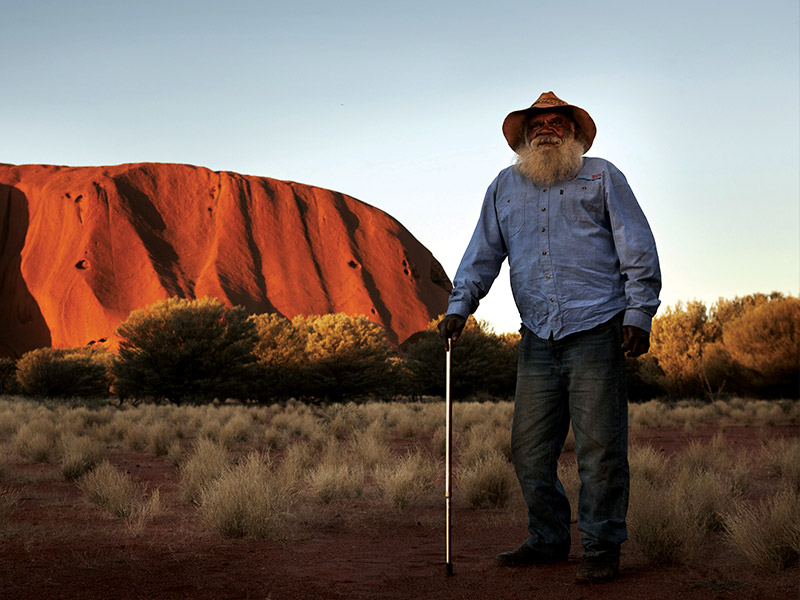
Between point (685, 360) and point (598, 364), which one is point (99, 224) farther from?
point (598, 364)

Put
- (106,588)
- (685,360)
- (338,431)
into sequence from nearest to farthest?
(106,588) → (338,431) → (685,360)

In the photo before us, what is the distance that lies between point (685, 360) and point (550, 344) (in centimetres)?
3324

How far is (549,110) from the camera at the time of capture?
4.12 metres

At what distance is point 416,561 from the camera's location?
4.39m

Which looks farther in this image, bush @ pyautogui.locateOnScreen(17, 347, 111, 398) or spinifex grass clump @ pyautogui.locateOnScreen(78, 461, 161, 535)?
bush @ pyautogui.locateOnScreen(17, 347, 111, 398)

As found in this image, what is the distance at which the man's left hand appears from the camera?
3447mm

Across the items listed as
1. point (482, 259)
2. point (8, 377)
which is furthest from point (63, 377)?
point (482, 259)

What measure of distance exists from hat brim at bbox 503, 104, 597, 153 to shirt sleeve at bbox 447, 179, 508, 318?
31cm

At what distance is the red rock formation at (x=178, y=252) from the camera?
57.8m

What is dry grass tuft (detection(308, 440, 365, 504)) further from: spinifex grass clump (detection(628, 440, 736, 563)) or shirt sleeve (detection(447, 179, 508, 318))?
shirt sleeve (detection(447, 179, 508, 318))

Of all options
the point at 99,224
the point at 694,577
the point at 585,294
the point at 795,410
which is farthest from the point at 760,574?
the point at 99,224

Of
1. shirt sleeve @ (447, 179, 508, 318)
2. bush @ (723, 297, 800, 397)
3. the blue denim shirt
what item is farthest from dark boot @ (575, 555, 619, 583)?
bush @ (723, 297, 800, 397)

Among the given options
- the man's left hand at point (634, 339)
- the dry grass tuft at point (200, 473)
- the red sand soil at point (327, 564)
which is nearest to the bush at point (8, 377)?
the dry grass tuft at point (200, 473)

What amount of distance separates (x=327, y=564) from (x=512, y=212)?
2.43 m
